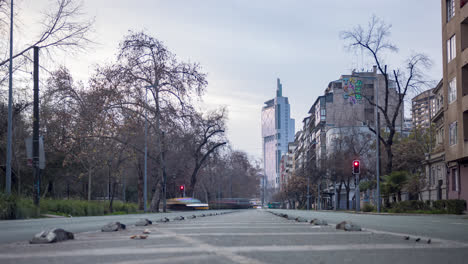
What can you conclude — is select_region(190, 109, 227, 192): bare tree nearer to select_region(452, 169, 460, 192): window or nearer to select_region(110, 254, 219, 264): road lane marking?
select_region(452, 169, 460, 192): window

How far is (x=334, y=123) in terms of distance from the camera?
9331cm

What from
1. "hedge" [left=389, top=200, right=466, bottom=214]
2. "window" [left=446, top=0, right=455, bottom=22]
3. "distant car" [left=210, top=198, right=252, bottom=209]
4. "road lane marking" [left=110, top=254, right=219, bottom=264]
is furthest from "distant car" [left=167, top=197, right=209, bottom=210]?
"road lane marking" [left=110, top=254, right=219, bottom=264]

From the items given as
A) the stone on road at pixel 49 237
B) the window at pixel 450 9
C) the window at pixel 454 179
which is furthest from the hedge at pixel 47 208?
the window at pixel 450 9

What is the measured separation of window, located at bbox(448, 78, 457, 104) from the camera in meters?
34.1

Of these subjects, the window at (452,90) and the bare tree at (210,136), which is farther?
the bare tree at (210,136)

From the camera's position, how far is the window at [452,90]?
34062 millimetres

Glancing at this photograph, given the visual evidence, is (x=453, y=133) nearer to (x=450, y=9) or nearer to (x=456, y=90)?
(x=456, y=90)

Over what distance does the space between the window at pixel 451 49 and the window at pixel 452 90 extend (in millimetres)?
1520

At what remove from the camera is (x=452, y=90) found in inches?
1372

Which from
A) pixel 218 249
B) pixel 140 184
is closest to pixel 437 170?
pixel 140 184

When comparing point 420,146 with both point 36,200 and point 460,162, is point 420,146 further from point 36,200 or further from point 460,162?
point 36,200

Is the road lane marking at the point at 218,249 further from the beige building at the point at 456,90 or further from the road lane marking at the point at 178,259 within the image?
the beige building at the point at 456,90

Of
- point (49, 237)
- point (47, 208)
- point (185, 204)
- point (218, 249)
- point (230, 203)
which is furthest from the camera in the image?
point (230, 203)

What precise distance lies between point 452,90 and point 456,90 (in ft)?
3.87
